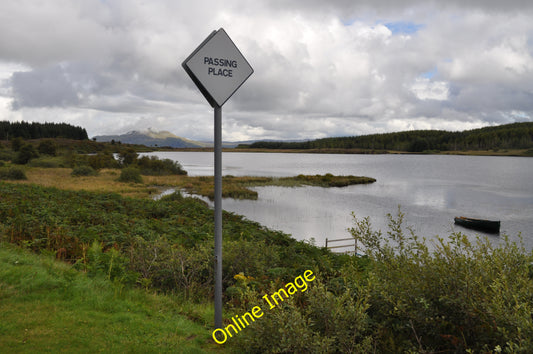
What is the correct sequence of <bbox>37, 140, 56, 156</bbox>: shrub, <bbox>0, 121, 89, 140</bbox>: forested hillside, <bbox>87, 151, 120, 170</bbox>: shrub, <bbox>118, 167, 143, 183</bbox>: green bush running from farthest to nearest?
<bbox>0, 121, 89, 140</bbox>: forested hillside
<bbox>37, 140, 56, 156</bbox>: shrub
<bbox>87, 151, 120, 170</bbox>: shrub
<bbox>118, 167, 143, 183</bbox>: green bush

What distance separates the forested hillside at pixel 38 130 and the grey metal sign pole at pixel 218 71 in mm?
152855

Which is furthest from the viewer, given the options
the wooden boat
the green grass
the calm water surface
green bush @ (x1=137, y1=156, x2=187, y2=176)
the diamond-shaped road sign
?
green bush @ (x1=137, y1=156, x2=187, y2=176)

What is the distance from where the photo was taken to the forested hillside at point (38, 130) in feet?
453

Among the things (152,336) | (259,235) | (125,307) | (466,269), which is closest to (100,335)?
(152,336)

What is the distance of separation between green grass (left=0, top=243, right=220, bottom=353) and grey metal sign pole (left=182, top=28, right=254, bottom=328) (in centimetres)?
162

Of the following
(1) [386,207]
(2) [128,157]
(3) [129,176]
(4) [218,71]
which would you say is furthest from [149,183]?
(4) [218,71]

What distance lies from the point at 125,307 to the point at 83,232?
20.7ft

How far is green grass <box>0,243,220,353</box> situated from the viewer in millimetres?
4442

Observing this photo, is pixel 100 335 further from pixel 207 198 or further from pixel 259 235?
pixel 207 198

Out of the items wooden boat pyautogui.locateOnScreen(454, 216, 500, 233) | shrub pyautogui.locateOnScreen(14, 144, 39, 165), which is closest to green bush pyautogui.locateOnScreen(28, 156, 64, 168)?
shrub pyautogui.locateOnScreen(14, 144, 39, 165)

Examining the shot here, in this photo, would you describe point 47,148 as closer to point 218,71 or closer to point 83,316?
point 83,316

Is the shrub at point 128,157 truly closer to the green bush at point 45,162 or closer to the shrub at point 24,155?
the green bush at point 45,162

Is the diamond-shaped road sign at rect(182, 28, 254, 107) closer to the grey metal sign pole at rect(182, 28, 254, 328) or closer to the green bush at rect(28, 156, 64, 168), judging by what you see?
the grey metal sign pole at rect(182, 28, 254, 328)

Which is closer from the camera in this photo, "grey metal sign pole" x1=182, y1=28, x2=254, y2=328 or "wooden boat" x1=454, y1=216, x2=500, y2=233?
"grey metal sign pole" x1=182, y1=28, x2=254, y2=328
